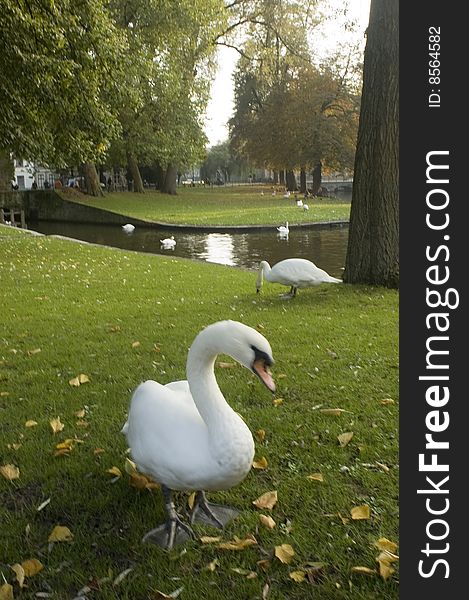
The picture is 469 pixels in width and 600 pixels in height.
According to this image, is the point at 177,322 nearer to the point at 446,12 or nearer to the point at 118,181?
the point at 446,12

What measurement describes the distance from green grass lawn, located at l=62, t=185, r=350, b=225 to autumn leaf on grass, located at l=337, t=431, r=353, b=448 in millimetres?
22014

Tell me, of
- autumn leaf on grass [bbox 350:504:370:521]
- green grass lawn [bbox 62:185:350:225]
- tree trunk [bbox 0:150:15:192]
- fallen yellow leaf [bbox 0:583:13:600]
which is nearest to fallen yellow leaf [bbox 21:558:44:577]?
fallen yellow leaf [bbox 0:583:13:600]

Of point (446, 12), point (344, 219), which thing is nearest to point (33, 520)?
point (446, 12)

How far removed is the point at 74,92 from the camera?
12.6m

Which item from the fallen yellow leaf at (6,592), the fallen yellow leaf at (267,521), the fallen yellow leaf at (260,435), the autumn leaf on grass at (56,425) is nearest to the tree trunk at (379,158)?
the fallen yellow leaf at (260,435)

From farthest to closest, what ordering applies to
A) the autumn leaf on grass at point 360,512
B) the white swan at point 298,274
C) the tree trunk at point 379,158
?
1. the white swan at point 298,274
2. the tree trunk at point 379,158
3. the autumn leaf on grass at point 360,512

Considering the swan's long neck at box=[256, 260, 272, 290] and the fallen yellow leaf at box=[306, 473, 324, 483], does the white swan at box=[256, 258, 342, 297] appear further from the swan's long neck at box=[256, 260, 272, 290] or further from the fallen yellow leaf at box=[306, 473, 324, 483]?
the fallen yellow leaf at box=[306, 473, 324, 483]

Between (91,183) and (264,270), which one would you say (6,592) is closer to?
(264,270)

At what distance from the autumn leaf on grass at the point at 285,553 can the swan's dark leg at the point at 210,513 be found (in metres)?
0.42

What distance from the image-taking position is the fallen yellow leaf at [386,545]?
9.70 ft

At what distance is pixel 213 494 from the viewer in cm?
361

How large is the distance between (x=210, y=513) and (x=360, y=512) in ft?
2.81

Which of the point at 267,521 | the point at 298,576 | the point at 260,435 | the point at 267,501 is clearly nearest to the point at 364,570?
the point at 298,576

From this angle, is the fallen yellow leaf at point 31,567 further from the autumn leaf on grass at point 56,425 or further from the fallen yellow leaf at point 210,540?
the autumn leaf on grass at point 56,425
